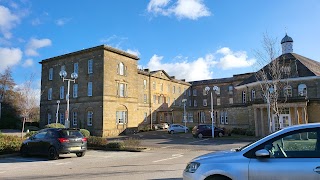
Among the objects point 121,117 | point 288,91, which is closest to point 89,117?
point 121,117

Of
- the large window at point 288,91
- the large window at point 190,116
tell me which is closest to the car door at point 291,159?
the large window at point 288,91

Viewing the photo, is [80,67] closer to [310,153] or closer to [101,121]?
[101,121]

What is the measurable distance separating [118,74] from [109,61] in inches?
113

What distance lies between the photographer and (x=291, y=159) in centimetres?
482

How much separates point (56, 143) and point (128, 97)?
1227 inches

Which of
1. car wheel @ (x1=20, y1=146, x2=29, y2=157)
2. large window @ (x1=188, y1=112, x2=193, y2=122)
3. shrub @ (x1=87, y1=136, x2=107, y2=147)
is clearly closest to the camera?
car wheel @ (x1=20, y1=146, x2=29, y2=157)

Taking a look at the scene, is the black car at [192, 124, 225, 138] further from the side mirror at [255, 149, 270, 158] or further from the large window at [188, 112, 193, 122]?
the side mirror at [255, 149, 270, 158]

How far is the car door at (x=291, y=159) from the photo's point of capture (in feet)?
15.1

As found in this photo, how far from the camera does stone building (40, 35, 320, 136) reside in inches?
1342

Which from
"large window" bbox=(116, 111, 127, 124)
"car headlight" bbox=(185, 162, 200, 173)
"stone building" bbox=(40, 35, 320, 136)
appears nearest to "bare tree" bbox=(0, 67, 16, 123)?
"stone building" bbox=(40, 35, 320, 136)

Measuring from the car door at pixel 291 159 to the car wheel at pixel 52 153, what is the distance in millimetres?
12463

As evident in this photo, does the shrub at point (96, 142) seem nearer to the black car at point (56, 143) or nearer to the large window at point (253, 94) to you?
the black car at point (56, 143)

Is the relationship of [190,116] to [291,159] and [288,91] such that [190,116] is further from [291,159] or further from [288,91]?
Answer: [291,159]

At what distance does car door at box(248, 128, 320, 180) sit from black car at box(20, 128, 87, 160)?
39.5 feet
